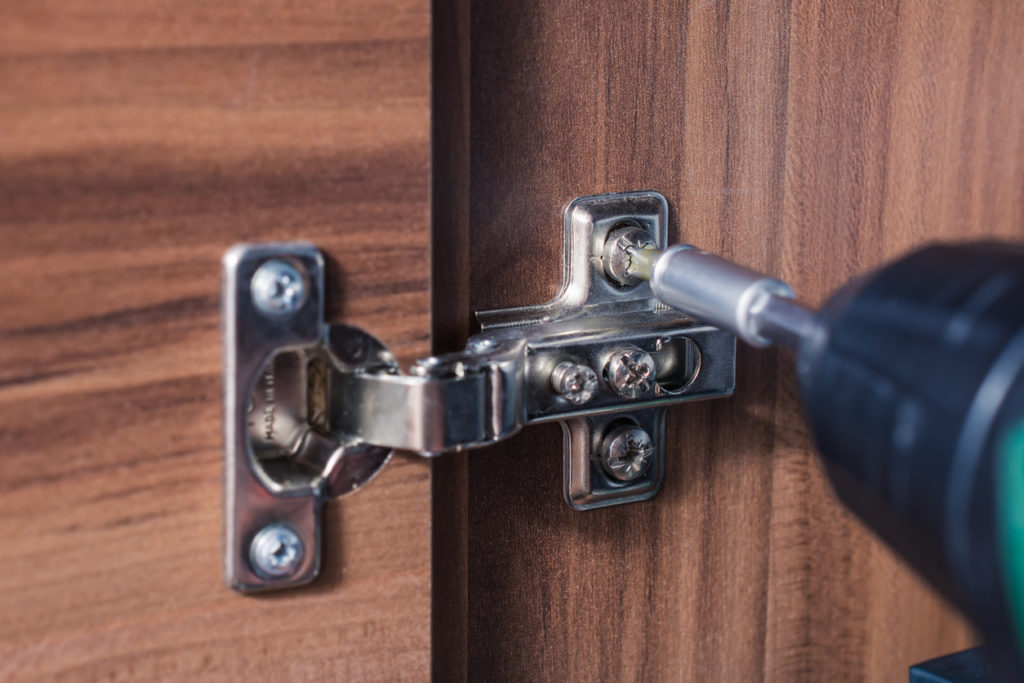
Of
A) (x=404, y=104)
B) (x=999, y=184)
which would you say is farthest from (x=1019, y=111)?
(x=404, y=104)

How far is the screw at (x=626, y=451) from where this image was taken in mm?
468

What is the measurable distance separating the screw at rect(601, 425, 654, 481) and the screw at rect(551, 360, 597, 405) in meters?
0.05

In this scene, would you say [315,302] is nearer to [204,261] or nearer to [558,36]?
[204,261]

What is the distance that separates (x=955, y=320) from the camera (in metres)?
0.26

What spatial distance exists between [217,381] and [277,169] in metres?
0.07

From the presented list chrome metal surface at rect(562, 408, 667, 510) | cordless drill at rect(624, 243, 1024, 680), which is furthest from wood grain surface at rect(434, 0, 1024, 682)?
cordless drill at rect(624, 243, 1024, 680)

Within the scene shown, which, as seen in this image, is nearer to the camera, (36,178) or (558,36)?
(36,178)

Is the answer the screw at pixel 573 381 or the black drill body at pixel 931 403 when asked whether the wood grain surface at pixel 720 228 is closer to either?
the screw at pixel 573 381

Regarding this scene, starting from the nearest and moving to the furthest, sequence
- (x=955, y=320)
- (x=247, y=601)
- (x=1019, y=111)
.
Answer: (x=955, y=320) < (x=247, y=601) < (x=1019, y=111)

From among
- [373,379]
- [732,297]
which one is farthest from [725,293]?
[373,379]

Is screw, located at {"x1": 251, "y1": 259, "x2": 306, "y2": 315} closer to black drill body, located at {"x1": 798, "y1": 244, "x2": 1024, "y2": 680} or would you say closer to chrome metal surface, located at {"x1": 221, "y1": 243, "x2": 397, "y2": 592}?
chrome metal surface, located at {"x1": 221, "y1": 243, "x2": 397, "y2": 592}

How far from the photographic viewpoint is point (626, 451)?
472 millimetres

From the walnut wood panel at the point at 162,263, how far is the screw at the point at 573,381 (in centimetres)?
7

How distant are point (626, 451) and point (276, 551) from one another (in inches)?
6.7
